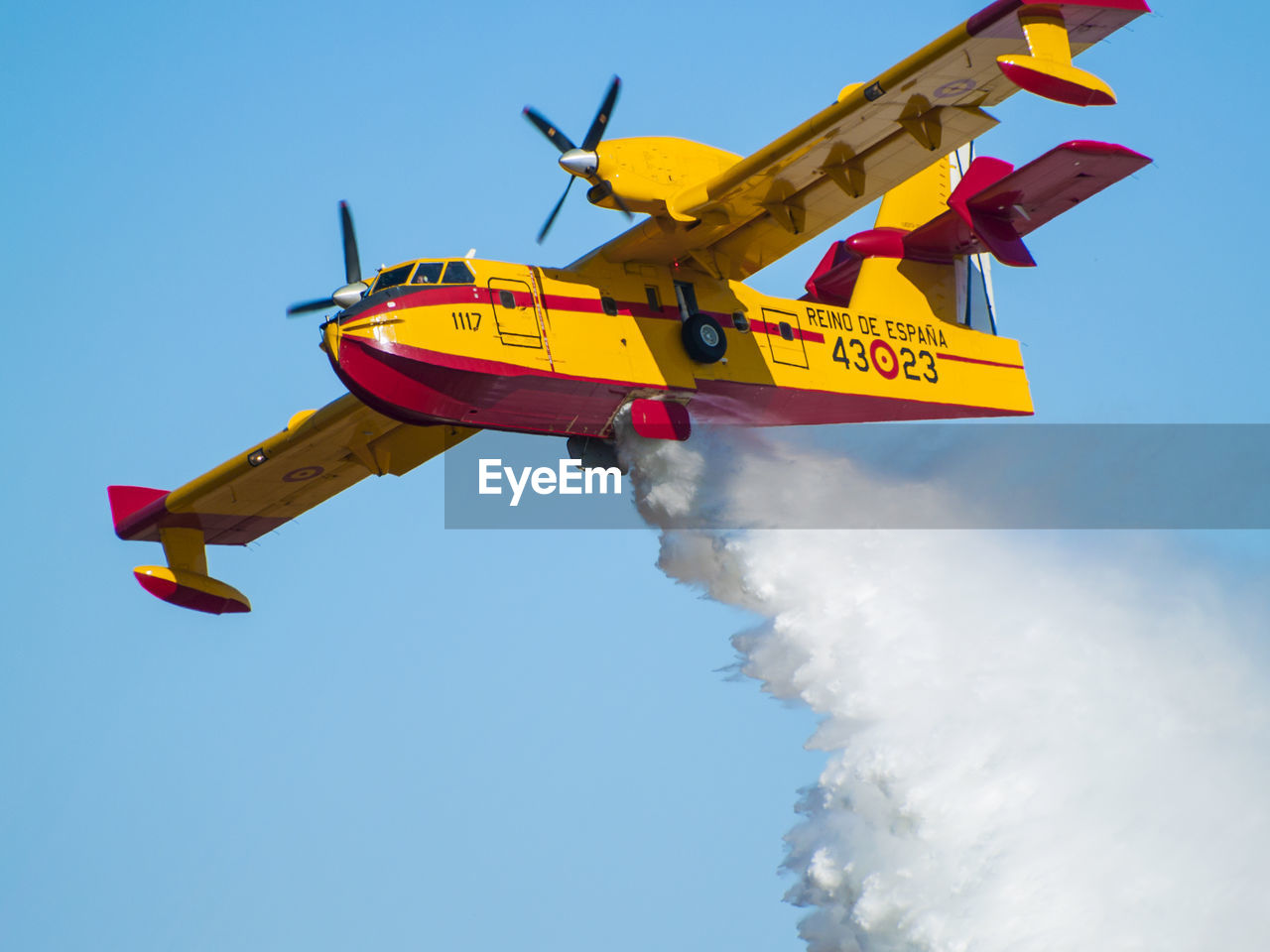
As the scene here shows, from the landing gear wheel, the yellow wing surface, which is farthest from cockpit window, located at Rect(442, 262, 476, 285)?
the yellow wing surface

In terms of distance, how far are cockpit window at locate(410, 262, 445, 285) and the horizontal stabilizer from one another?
19.9ft

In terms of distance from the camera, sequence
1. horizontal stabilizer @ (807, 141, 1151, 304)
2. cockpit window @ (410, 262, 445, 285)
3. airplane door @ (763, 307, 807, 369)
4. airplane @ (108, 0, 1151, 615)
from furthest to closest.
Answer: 1. airplane door @ (763, 307, 807, 369)
2. horizontal stabilizer @ (807, 141, 1151, 304)
3. cockpit window @ (410, 262, 445, 285)
4. airplane @ (108, 0, 1151, 615)

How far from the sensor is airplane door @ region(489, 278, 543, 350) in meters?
18.3

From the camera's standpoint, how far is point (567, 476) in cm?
2228

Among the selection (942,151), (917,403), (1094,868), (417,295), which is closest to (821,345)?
(917,403)

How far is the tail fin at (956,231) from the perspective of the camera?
20.2m

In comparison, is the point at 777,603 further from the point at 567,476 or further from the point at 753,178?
the point at 753,178

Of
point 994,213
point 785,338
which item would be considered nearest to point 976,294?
point 994,213

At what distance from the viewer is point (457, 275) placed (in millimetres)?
18328

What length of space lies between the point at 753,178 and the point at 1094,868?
857 centimetres

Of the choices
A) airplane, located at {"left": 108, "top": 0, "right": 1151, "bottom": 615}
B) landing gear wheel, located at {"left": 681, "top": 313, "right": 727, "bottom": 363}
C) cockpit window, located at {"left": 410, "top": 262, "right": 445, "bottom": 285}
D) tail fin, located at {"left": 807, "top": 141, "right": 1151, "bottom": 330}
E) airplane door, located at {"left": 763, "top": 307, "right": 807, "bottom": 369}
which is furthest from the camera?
airplane door, located at {"left": 763, "top": 307, "right": 807, "bottom": 369}

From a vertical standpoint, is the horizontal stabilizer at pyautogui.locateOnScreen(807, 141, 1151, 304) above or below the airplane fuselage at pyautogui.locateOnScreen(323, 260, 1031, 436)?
above

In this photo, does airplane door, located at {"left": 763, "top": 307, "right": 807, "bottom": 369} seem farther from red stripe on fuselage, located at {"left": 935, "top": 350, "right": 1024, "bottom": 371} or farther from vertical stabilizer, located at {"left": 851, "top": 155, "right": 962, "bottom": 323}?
red stripe on fuselage, located at {"left": 935, "top": 350, "right": 1024, "bottom": 371}

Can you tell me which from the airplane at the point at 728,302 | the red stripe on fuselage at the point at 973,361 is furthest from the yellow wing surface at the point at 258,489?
the red stripe on fuselage at the point at 973,361
